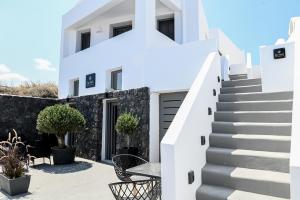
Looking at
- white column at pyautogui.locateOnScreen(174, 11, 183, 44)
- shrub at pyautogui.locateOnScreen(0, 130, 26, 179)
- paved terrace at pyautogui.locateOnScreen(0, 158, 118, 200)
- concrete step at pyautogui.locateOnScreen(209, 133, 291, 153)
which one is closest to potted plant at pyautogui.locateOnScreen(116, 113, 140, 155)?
paved terrace at pyautogui.locateOnScreen(0, 158, 118, 200)

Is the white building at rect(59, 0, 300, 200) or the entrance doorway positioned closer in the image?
the white building at rect(59, 0, 300, 200)

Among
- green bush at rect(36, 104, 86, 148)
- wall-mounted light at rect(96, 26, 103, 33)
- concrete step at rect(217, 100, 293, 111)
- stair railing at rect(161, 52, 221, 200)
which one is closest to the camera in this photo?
stair railing at rect(161, 52, 221, 200)

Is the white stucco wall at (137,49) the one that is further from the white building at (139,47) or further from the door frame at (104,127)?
the door frame at (104,127)

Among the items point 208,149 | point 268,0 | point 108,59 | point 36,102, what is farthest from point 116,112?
point 268,0

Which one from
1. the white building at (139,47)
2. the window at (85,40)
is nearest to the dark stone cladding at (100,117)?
the white building at (139,47)

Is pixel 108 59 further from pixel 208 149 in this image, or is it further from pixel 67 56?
pixel 208 149

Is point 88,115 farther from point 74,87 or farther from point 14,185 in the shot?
point 14,185

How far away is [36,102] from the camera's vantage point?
11.6m

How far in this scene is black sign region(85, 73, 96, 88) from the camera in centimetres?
1054

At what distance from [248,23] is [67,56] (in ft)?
31.0

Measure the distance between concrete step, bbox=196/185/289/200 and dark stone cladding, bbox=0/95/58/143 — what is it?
8921 millimetres

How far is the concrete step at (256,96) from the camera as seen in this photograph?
15.2ft

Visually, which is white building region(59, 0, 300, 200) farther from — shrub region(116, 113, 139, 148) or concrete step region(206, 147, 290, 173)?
shrub region(116, 113, 139, 148)

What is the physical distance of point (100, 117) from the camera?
9.70 m
